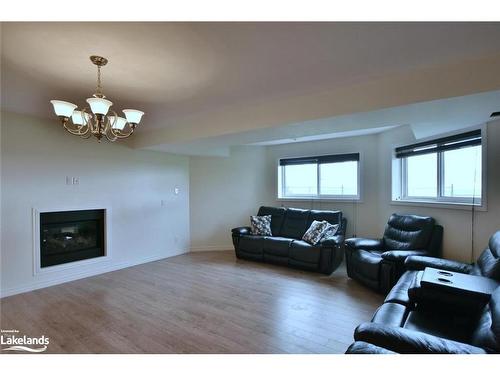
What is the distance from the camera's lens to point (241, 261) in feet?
15.8

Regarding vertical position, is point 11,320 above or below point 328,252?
below

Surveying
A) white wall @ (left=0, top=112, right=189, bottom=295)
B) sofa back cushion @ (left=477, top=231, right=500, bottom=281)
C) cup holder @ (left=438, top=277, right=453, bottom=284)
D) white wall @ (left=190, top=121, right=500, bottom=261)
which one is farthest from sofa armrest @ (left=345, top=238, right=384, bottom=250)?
white wall @ (left=0, top=112, right=189, bottom=295)

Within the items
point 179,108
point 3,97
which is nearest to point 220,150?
point 179,108

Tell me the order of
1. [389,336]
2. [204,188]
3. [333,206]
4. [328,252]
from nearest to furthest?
[389,336] → [328,252] → [333,206] → [204,188]

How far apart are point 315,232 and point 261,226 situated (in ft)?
3.63

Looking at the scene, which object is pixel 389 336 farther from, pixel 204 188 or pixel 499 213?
pixel 204 188

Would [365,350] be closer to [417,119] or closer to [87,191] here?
[417,119]

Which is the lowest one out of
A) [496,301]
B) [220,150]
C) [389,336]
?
[389,336]

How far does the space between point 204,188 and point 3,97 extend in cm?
351

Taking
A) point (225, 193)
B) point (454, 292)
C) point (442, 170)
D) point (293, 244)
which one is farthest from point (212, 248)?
point (454, 292)

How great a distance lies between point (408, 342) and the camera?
51.3 inches

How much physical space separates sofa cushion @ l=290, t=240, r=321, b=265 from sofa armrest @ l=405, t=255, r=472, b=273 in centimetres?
137

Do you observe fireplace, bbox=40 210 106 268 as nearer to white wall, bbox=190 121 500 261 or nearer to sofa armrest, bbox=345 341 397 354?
white wall, bbox=190 121 500 261

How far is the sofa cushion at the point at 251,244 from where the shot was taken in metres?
4.68
